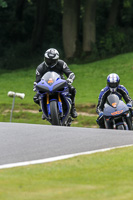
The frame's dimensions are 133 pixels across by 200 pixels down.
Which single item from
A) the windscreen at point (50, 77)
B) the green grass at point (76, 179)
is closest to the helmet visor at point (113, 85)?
the windscreen at point (50, 77)

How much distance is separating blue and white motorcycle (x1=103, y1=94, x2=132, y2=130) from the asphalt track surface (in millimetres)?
1745

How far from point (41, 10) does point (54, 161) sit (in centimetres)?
3791

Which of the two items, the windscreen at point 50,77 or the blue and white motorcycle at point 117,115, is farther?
the windscreen at point 50,77

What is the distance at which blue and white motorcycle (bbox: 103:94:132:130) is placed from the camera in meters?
14.1

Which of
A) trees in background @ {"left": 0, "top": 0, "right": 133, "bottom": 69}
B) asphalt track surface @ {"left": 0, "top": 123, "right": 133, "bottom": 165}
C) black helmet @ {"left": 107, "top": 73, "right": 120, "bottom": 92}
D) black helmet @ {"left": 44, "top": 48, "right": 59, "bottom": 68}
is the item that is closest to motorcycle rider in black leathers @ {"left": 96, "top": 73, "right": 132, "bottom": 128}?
black helmet @ {"left": 107, "top": 73, "right": 120, "bottom": 92}

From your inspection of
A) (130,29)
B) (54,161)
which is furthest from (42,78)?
(130,29)

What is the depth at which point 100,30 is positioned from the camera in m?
49.1

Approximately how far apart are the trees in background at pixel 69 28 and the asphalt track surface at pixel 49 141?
27.3 metres

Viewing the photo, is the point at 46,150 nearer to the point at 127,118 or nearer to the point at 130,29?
the point at 127,118

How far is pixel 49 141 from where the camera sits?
10.9 metres

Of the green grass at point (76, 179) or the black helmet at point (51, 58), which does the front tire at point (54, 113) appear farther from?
the green grass at point (76, 179)

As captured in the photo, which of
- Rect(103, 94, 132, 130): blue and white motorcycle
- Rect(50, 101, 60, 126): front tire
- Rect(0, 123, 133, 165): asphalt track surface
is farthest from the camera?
Rect(50, 101, 60, 126): front tire

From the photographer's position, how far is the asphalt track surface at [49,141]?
9856 mm

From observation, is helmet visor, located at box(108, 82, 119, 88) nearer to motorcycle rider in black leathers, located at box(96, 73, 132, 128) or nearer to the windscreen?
motorcycle rider in black leathers, located at box(96, 73, 132, 128)
